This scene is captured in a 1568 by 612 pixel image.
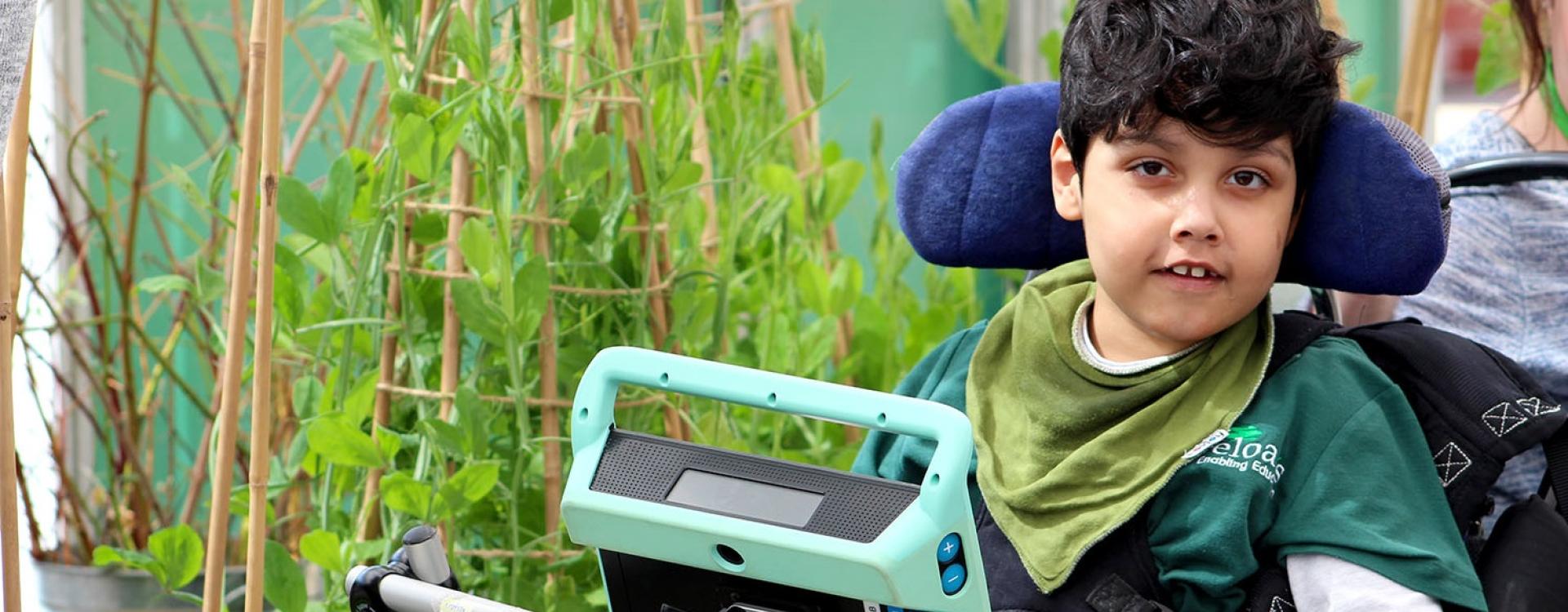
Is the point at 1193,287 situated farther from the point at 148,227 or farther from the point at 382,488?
the point at 148,227

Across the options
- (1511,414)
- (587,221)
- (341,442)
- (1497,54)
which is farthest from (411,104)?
(1497,54)

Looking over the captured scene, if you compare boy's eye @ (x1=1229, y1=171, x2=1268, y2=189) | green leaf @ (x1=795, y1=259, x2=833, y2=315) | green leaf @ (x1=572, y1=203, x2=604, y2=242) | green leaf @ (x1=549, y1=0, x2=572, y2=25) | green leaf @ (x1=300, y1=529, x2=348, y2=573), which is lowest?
green leaf @ (x1=300, y1=529, x2=348, y2=573)

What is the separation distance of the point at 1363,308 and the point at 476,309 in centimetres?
75

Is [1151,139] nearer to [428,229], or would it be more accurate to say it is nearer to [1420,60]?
[428,229]

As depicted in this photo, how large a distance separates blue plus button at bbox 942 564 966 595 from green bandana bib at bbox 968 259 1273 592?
0.30 metres

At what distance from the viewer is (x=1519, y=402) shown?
1.11 metres

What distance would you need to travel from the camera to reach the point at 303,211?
4.36 feet

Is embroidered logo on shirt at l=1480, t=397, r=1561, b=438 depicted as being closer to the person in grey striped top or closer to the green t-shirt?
the green t-shirt

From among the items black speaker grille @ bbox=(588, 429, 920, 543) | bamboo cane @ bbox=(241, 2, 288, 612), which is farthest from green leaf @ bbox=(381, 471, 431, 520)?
black speaker grille @ bbox=(588, 429, 920, 543)

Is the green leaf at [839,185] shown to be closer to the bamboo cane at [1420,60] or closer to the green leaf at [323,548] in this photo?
the bamboo cane at [1420,60]

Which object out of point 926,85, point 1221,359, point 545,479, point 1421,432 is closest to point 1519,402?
point 1421,432

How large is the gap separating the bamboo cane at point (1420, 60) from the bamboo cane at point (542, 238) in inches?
35.4

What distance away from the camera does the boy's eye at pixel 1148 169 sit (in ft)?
3.71

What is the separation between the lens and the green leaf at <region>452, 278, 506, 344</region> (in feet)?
4.35
